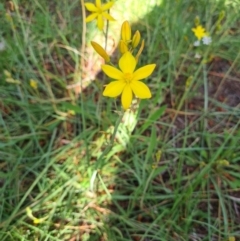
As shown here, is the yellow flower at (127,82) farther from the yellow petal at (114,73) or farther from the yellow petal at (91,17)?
the yellow petal at (91,17)

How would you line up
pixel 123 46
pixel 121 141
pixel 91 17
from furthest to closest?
pixel 121 141 < pixel 91 17 < pixel 123 46

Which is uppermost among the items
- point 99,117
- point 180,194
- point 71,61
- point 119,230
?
point 71,61

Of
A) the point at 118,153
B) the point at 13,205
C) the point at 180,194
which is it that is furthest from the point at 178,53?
the point at 13,205

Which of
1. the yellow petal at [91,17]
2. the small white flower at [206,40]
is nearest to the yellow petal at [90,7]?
the yellow petal at [91,17]

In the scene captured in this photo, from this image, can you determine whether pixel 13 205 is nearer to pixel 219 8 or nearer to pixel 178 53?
pixel 178 53

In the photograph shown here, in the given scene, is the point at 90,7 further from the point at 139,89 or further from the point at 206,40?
the point at 206,40

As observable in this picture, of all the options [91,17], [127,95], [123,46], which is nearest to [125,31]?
[123,46]
